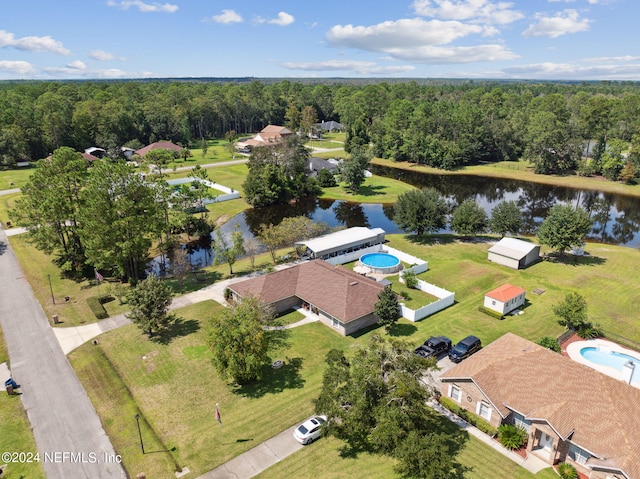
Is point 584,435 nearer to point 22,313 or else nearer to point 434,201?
point 434,201

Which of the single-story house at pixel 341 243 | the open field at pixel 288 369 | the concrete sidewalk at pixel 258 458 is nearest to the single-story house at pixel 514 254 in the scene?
the open field at pixel 288 369

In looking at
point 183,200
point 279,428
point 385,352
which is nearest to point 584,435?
point 385,352

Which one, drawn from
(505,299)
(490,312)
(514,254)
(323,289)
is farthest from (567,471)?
(514,254)

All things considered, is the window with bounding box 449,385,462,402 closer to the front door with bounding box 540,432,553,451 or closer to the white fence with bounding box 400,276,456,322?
the front door with bounding box 540,432,553,451

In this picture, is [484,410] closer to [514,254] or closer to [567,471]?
[567,471]

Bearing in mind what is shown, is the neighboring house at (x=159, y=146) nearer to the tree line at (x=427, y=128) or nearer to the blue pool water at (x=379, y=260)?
the tree line at (x=427, y=128)

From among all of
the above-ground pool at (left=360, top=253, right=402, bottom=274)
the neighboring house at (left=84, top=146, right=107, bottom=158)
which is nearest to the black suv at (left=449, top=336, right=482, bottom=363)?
the above-ground pool at (left=360, top=253, right=402, bottom=274)
